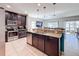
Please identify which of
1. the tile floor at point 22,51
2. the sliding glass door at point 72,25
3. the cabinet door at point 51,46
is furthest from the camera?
the sliding glass door at point 72,25

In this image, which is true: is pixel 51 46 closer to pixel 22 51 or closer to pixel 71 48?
pixel 22 51

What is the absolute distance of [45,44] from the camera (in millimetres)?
4426

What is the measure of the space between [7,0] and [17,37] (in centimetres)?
693

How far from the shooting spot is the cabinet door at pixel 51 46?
11.8 ft

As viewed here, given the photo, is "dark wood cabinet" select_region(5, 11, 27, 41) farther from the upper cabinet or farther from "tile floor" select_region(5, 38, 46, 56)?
"tile floor" select_region(5, 38, 46, 56)

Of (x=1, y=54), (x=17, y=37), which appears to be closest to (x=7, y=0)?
(x=1, y=54)

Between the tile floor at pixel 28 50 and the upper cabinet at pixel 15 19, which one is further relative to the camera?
the upper cabinet at pixel 15 19

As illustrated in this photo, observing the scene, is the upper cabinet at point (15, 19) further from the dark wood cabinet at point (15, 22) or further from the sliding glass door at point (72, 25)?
the sliding glass door at point (72, 25)

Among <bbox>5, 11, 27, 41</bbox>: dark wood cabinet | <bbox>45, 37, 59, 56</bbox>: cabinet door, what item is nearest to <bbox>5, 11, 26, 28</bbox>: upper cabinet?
<bbox>5, 11, 27, 41</bbox>: dark wood cabinet

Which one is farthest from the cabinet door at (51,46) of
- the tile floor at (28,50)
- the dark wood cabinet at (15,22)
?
the dark wood cabinet at (15,22)

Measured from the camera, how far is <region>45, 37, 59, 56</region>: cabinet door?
359 centimetres

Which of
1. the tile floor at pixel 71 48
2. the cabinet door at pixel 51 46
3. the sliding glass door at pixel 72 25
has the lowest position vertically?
the tile floor at pixel 71 48

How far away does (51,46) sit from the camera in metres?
3.89

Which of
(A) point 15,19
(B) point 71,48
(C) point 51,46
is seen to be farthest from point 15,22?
(C) point 51,46
